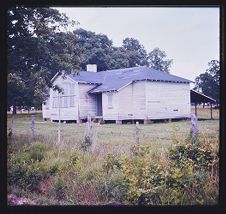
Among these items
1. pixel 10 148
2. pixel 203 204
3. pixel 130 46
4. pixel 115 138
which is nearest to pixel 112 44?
pixel 130 46

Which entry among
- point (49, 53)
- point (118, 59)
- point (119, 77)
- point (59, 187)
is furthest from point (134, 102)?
point (59, 187)

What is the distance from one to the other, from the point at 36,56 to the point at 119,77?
104cm

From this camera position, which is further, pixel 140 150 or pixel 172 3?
pixel 140 150

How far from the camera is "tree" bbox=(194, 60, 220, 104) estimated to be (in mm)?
3398

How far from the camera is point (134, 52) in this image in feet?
11.9

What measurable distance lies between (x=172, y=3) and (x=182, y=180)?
188 cm

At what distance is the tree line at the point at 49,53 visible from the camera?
3.56m

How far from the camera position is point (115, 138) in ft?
11.8

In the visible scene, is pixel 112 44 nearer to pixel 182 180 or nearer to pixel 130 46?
pixel 130 46

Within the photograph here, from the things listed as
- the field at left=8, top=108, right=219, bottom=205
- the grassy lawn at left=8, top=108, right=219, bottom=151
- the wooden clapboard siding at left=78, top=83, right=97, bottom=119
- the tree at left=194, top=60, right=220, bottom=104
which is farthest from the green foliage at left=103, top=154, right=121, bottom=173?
the tree at left=194, top=60, right=220, bottom=104

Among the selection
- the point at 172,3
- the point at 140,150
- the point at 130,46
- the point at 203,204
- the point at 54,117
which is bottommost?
the point at 203,204

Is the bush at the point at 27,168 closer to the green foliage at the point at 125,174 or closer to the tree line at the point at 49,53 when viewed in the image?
the green foliage at the point at 125,174

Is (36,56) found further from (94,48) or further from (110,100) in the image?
(110,100)

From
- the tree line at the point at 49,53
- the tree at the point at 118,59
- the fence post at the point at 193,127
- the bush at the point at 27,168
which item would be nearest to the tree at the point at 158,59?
the tree line at the point at 49,53
